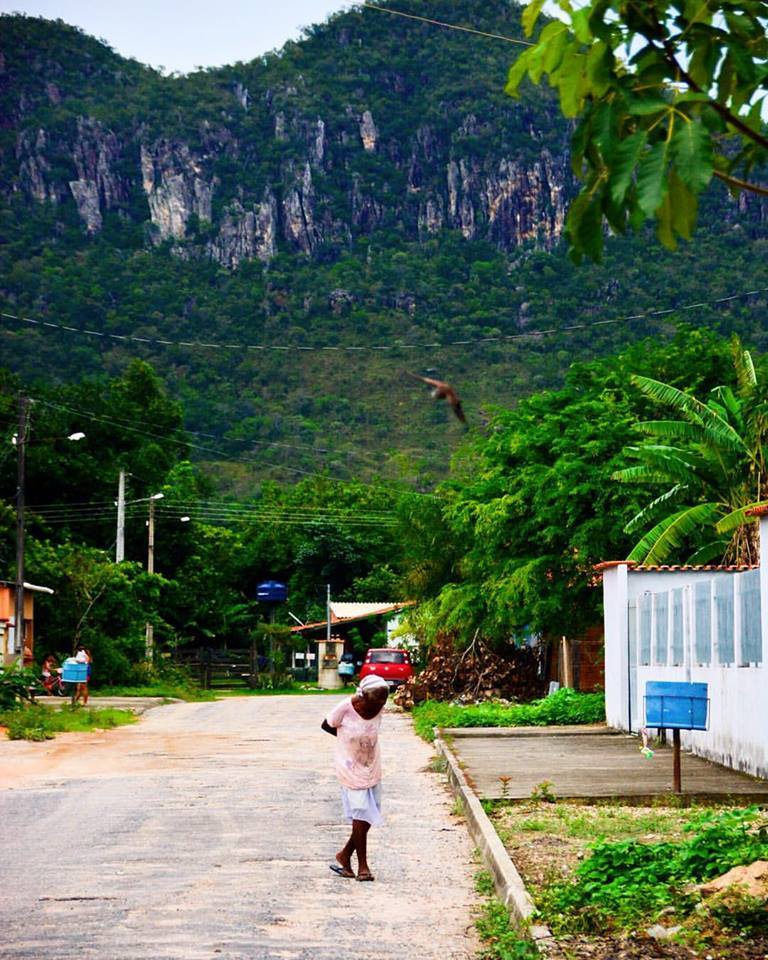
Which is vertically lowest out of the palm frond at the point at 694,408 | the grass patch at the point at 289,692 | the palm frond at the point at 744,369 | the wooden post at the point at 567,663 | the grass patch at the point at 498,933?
the grass patch at the point at 289,692

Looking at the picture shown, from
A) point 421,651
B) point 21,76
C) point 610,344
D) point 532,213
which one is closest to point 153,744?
point 421,651

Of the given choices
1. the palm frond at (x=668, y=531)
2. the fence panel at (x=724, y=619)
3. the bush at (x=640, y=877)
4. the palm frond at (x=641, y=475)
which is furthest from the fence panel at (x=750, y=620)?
the palm frond at (x=641, y=475)

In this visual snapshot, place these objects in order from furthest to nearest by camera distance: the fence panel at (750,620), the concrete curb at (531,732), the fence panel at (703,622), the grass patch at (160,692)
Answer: the grass patch at (160,692) → the concrete curb at (531,732) → the fence panel at (703,622) → the fence panel at (750,620)

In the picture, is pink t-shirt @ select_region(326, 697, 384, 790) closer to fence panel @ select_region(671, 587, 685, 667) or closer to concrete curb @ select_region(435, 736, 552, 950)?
concrete curb @ select_region(435, 736, 552, 950)

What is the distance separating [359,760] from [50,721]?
68.3 ft

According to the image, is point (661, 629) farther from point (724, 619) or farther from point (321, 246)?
point (321, 246)

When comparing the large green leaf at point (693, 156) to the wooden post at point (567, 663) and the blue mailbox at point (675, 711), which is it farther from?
the wooden post at point (567, 663)

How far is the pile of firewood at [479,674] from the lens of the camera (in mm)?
39375

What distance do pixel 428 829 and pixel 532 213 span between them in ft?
442

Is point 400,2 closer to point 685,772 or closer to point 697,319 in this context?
point 697,319

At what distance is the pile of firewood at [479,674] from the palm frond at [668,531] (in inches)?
Result: 369

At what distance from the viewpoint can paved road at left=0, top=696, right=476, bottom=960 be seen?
873cm

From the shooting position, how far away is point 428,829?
47.3 feet

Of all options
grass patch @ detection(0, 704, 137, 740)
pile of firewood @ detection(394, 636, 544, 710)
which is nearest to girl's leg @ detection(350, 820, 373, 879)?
grass patch @ detection(0, 704, 137, 740)
